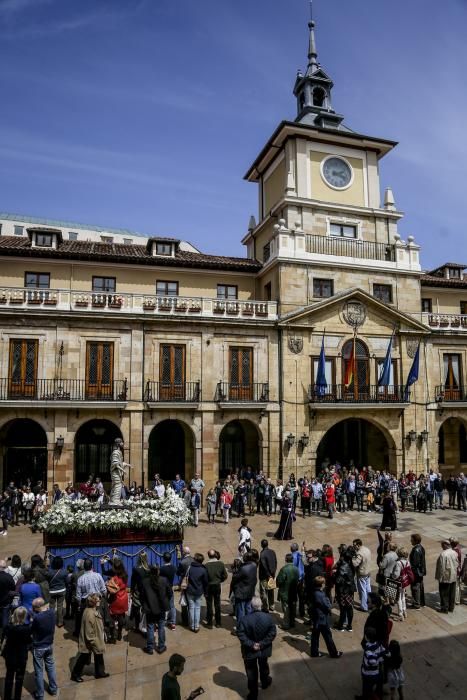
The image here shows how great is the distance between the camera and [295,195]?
1102 inches

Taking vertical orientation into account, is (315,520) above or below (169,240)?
below

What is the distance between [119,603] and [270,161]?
1103 inches

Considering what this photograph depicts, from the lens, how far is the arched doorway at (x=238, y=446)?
27.2m

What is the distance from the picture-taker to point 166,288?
2712cm

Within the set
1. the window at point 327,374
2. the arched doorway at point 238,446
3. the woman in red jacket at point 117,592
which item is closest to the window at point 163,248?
the window at point 327,374

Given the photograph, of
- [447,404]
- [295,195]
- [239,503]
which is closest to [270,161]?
[295,195]

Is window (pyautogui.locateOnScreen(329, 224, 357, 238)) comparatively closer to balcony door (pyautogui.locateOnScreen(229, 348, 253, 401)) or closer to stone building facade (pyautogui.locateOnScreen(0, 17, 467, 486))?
stone building facade (pyautogui.locateOnScreen(0, 17, 467, 486))

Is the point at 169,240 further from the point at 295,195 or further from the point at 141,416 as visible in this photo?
the point at 141,416

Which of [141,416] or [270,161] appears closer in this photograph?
[141,416]

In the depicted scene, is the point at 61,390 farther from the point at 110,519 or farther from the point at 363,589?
the point at 363,589

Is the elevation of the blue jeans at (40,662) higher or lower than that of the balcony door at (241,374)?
lower

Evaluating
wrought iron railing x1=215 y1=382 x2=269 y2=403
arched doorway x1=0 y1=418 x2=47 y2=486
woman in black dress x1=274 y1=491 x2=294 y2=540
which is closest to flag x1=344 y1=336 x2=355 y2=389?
wrought iron railing x1=215 y1=382 x2=269 y2=403

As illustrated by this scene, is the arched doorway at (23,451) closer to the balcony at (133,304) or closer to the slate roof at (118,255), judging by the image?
the balcony at (133,304)

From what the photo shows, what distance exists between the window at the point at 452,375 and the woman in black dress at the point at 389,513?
40.3 ft
